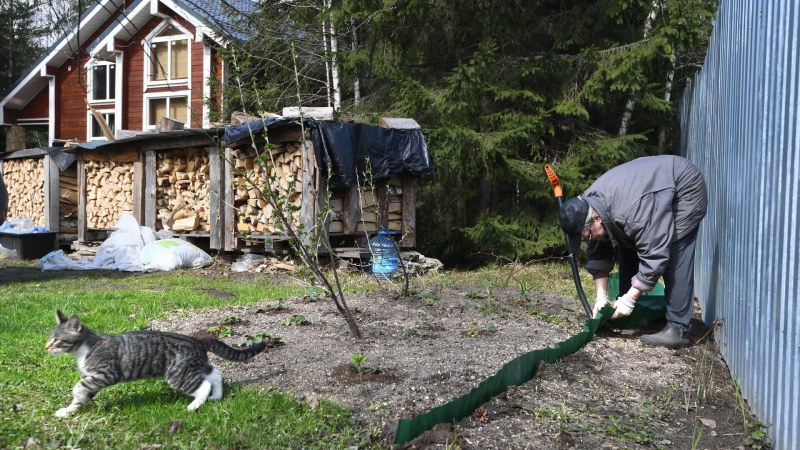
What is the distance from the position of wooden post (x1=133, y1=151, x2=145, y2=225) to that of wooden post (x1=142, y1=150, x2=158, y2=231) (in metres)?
0.06

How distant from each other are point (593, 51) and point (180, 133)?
676 cm

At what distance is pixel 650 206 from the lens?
4.00 metres

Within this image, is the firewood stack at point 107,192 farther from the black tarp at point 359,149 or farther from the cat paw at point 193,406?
the cat paw at point 193,406

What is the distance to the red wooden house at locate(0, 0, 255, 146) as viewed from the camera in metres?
17.2

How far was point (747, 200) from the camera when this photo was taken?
3430mm

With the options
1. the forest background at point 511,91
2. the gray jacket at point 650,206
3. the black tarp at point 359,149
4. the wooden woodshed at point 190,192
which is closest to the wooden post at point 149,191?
the wooden woodshed at point 190,192

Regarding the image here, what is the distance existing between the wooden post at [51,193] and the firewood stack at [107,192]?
72 centimetres

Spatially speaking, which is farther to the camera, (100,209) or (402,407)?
(100,209)

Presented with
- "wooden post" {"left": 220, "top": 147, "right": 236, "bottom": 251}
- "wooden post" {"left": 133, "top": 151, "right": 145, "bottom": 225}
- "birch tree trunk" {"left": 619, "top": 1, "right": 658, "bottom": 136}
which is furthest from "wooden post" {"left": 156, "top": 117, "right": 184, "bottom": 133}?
"birch tree trunk" {"left": 619, "top": 1, "right": 658, "bottom": 136}

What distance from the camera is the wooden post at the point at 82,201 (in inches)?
467

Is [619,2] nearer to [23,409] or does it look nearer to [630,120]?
[630,120]

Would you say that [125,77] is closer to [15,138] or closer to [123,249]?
[15,138]

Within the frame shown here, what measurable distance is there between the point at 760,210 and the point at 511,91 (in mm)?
7046

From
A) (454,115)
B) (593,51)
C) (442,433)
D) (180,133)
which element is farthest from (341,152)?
(442,433)
